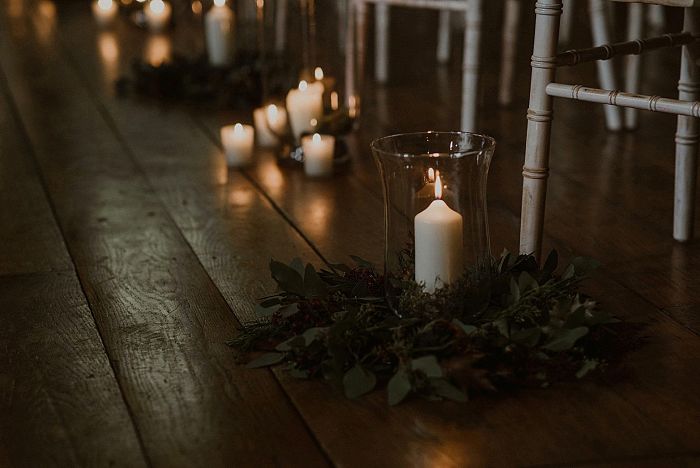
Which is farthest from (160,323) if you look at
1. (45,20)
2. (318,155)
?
(45,20)

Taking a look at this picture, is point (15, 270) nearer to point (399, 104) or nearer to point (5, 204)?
point (5, 204)

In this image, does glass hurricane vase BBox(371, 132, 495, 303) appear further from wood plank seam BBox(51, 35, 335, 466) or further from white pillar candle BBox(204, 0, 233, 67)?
white pillar candle BBox(204, 0, 233, 67)

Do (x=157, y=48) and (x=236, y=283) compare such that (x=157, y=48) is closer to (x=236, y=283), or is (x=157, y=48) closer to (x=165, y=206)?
(x=165, y=206)

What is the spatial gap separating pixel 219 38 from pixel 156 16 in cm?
109

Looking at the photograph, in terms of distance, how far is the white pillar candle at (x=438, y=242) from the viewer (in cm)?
122

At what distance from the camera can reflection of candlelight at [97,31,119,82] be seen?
3.25 m

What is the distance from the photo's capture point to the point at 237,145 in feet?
7.18

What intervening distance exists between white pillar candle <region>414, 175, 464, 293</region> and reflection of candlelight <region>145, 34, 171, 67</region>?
230 cm

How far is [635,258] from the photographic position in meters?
1.62

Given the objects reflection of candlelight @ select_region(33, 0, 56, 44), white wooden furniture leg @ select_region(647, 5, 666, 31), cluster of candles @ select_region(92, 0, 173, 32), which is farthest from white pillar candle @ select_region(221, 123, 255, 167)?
white wooden furniture leg @ select_region(647, 5, 666, 31)

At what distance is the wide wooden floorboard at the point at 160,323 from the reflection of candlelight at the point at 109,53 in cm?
87

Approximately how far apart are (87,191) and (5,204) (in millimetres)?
163

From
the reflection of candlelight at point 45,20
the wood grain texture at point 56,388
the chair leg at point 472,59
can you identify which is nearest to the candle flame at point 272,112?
the chair leg at point 472,59

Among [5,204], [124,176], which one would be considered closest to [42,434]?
[5,204]
